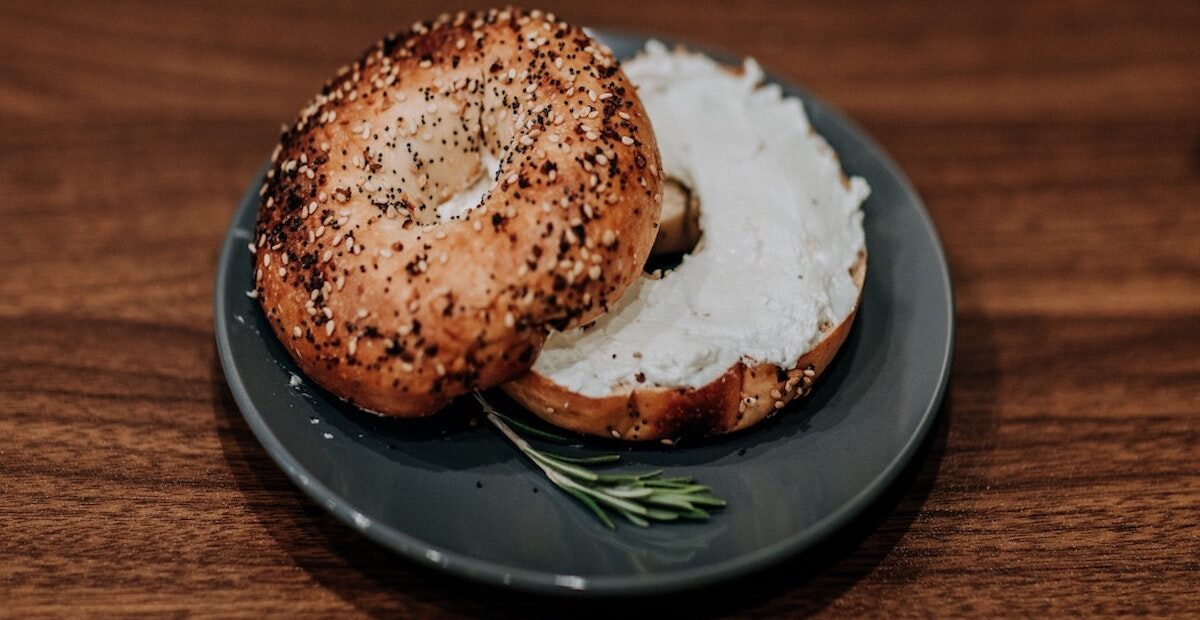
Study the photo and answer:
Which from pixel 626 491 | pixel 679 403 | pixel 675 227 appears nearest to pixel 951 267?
pixel 675 227

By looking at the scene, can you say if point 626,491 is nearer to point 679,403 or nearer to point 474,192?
point 679,403

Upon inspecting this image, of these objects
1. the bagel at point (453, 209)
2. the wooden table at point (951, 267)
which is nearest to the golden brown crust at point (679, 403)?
the bagel at point (453, 209)

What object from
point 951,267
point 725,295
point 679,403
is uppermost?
point 951,267

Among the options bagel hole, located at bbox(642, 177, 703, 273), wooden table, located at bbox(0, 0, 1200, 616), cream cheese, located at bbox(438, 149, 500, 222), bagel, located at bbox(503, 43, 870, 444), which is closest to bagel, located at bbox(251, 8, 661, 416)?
cream cheese, located at bbox(438, 149, 500, 222)

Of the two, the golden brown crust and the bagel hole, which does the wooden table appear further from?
the bagel hole

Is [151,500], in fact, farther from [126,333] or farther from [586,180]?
[586,180]
